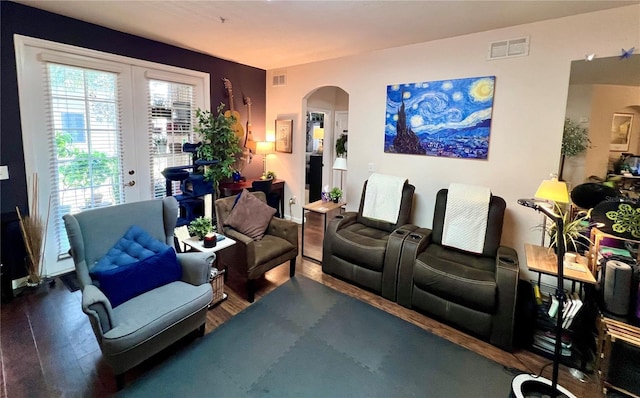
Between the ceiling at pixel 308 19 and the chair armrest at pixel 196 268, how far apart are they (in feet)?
7.11

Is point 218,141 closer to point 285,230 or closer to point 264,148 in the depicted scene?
point 264,148

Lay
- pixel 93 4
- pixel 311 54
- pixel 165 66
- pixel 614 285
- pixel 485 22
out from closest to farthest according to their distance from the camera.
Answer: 1. pixel 614 285
2. pixel 93 4
3. pixel 485 22
4. pixel 165 66
5. pixel 311 54

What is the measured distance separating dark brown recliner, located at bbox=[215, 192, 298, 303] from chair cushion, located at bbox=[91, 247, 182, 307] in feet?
1.92

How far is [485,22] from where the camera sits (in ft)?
9.77

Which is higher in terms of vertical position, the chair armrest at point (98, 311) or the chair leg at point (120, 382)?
the chair armrest at point (98, 311)

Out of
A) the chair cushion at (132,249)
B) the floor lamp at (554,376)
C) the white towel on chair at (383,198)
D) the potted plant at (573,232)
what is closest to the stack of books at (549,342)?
the floor lamp at (554,376)

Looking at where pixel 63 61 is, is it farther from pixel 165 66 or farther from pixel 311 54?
pixel 311 54

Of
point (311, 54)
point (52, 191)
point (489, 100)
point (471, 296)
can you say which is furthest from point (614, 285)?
point (52, 191)

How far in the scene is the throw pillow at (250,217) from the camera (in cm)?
319

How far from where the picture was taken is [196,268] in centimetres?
242

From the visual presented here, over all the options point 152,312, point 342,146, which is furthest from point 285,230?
point 342,146

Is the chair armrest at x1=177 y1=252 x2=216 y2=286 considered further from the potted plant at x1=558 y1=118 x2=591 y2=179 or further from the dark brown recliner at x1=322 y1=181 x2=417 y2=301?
the potted plant at x1=558 y1=118 x2=591 y2=179

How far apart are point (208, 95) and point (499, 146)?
3.90m

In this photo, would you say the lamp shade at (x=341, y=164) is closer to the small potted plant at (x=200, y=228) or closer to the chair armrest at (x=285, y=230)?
the chair armrest at (x=285, y=230)
